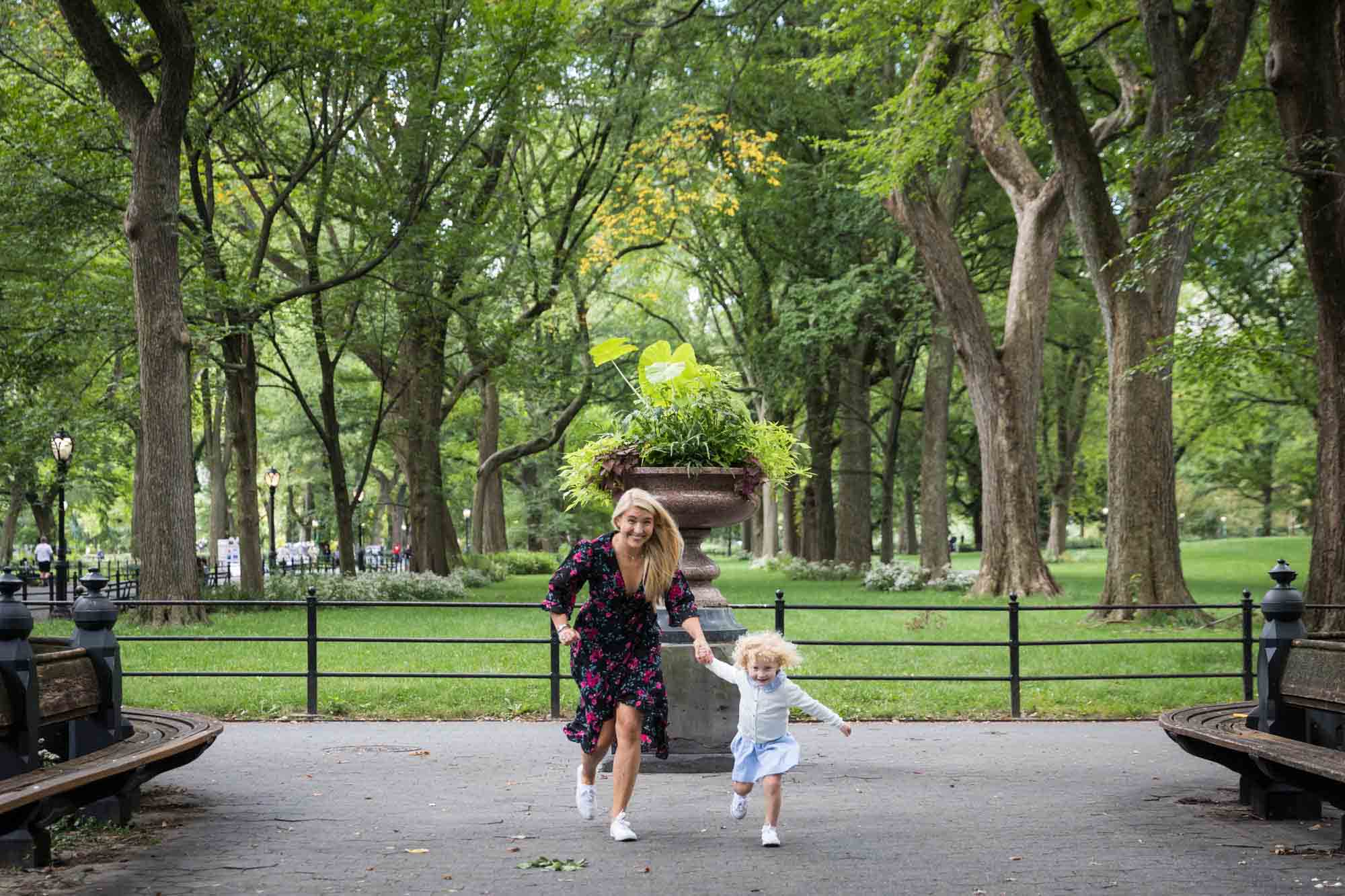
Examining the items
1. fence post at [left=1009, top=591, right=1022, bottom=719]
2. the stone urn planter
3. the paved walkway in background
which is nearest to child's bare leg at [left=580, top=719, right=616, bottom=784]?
the paved walkway in background

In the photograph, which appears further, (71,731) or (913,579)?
(913,579)

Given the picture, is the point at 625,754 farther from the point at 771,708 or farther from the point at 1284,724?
the point at 1284,724

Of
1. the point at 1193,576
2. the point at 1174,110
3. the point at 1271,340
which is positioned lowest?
the point at 1193,576

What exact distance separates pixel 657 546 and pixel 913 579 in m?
25.2

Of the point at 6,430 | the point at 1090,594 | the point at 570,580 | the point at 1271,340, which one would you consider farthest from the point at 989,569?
the point at 6,430

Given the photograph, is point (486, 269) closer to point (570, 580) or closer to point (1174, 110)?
point (1174, 110)

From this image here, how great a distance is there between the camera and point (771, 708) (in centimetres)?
683

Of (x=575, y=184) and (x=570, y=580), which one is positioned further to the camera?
(x=575, y=184)

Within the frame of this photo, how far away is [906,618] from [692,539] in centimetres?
1359

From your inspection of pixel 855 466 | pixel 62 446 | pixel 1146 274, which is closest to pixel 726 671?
pixel 1146 274

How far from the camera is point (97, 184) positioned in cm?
2428

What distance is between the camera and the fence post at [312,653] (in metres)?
11.3

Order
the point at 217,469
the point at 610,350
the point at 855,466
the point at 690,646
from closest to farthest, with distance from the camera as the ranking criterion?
1. the point at 690,646
2. the point at 610,350
3. the point at 217,469
4. the point at 855,466

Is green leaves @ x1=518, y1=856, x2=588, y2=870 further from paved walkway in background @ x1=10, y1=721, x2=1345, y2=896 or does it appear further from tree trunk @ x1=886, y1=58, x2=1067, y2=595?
tree trunk @ x1=886, y1=58, x2=1067, y2=595
